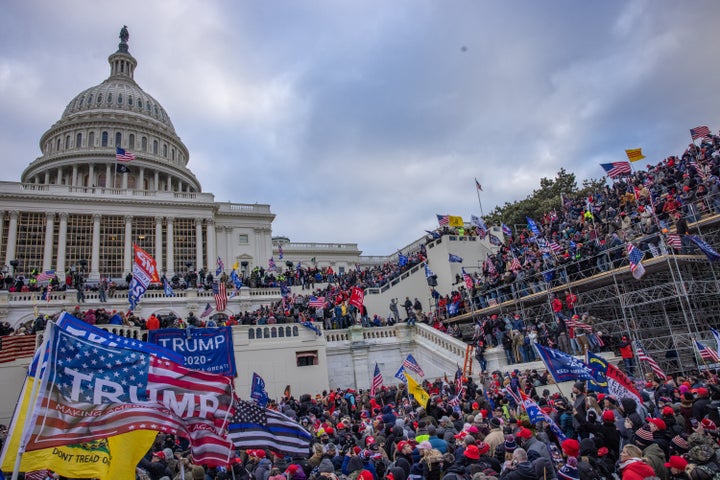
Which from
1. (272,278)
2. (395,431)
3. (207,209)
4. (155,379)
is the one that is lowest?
(395,431)

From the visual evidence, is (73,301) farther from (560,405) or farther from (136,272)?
(560,405)

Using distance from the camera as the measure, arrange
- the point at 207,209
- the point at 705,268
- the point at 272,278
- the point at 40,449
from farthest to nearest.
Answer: the point at 207,209 → the point at 272,278 → the point at 705,268 → the point at 40,449

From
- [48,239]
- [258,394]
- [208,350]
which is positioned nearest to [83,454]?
[208,350]

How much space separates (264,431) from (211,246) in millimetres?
51179

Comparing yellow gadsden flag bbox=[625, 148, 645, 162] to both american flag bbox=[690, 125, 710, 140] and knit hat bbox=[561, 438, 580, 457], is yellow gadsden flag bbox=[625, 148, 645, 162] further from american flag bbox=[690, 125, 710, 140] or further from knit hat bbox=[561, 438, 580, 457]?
knit hat bbox=[561, 438, 580, 457]

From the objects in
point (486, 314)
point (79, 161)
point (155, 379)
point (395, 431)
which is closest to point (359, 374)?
point (486, 314)

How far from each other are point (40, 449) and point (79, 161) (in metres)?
76.0

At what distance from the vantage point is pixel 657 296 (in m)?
22.9

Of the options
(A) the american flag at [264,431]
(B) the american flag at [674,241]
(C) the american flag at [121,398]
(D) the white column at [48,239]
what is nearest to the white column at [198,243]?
(D) the white column at [48,239]

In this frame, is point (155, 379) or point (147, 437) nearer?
point (147, 437)

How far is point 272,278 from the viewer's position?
4416 cm

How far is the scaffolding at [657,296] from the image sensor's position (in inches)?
788

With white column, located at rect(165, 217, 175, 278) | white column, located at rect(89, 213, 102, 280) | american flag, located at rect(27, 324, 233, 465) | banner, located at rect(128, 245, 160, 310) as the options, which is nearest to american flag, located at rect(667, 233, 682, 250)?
american flag, located at rect(27, 324, 233, 465)

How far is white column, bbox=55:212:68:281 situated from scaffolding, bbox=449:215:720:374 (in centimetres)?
4462
